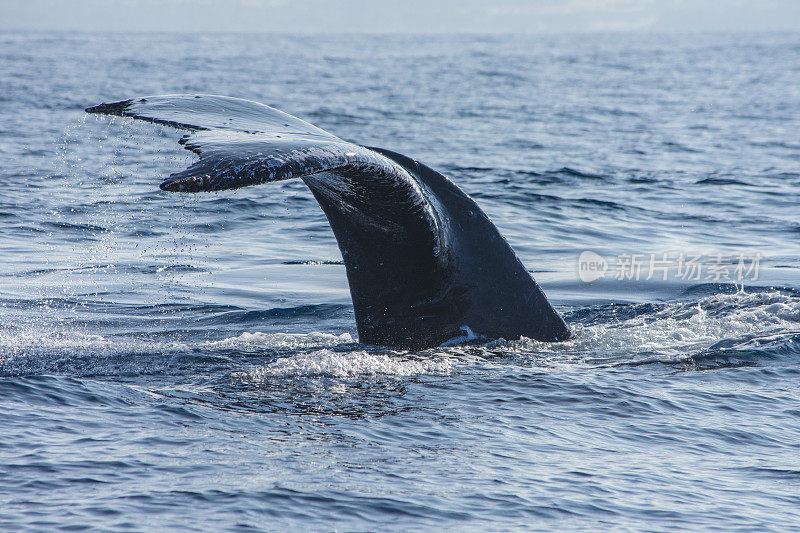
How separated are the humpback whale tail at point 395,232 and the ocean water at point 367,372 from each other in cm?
21

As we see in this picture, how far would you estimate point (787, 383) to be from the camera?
6.02m

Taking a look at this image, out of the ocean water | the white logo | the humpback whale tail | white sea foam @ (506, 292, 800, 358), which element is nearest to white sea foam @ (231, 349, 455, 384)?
the ocean water

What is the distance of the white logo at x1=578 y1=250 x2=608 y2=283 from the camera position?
405 inches

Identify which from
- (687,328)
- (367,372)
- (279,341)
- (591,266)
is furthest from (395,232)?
(591,266)

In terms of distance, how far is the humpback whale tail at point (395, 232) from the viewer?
192 inches

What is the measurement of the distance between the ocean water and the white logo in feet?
0.18

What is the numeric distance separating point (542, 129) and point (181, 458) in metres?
23.4

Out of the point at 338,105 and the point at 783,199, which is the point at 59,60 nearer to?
the point at 338,105

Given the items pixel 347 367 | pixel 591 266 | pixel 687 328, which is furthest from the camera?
pixel 591 266

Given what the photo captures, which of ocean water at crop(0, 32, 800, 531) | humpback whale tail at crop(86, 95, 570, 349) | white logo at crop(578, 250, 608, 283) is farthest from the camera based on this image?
white logo at crop(578, 250, 608, 283)

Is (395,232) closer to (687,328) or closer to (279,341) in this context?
(279,341)

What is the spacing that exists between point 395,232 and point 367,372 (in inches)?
34.2

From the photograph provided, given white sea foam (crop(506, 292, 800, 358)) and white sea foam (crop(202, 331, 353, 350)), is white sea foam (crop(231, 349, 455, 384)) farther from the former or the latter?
white sea foam (crop(506, 292, 800, 358))

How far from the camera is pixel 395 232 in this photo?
5.47 m
